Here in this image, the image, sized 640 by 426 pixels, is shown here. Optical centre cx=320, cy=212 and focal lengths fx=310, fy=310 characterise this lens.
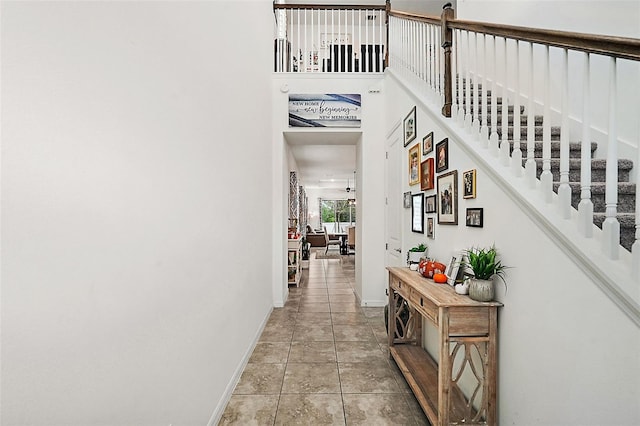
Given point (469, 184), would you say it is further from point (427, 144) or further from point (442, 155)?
point (427, 144)

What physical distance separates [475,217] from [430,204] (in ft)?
2.65

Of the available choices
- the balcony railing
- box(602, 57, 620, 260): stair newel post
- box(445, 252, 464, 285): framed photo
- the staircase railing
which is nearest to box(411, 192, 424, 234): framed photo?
box(445, 252, 464, 285): framed photo

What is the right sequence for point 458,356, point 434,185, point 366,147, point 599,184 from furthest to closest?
point 366,147
point 434,185
point 458,356
point 599,184

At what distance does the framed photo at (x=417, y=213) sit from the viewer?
3021 millimetres

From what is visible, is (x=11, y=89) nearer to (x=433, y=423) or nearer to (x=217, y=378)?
(x=217, y=378)

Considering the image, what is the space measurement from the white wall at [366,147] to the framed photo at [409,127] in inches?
36.5

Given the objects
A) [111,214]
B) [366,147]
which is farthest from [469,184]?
[366,147]

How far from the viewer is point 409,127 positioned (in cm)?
338

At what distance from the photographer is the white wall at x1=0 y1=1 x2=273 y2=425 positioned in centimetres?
73

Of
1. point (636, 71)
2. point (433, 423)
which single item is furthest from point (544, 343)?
point (636, 71)

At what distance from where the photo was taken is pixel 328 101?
4496 mm

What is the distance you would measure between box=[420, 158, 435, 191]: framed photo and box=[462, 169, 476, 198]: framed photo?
1.89ft

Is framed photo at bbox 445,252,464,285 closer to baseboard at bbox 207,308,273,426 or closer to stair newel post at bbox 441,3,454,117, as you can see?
stair newel post at bbox 441,3,454,117

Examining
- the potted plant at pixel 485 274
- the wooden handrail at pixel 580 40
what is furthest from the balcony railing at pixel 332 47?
the potted plant at pixel 485 274
